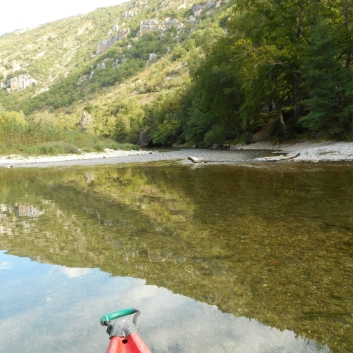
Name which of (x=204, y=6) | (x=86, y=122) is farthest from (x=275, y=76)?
(x=204, y=6)

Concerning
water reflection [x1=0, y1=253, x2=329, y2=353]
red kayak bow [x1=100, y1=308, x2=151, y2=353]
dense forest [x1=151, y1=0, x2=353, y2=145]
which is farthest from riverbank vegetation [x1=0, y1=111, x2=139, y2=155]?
red kayak bow [x1=100, y1=308, x2=151, y2=353]

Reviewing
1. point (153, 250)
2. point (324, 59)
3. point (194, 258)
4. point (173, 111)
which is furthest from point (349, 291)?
point (173, 111)

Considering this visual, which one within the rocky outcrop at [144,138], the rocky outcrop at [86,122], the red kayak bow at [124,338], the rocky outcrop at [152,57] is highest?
the rocky outcrop at [152,57]

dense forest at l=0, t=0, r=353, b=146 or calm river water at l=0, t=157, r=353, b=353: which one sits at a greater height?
dense forest at l=0, t=0, r=353, b=146

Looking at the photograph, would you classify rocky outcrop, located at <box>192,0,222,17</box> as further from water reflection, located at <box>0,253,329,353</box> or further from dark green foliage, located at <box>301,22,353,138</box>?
water reflection, located at <box>0,253,329,353</box>

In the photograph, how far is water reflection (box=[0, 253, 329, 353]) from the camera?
2.29m

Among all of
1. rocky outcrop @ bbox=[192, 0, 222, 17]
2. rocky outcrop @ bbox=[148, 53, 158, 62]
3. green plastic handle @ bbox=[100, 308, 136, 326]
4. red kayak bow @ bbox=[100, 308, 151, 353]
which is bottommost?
green plastic handle @ bbox=[100, 308, 136, 326]

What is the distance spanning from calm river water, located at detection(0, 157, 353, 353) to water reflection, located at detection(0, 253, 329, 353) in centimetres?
1

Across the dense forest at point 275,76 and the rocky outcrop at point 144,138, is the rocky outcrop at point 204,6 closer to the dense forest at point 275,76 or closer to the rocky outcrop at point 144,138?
the rocky outcrop at point 144,138

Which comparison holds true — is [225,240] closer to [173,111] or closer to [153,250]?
[153,250]

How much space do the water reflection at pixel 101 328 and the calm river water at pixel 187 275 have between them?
0.04 ft

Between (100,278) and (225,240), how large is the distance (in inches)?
75.4

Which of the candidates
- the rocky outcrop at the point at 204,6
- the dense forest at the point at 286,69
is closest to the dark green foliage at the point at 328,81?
the dense forest at the point at 286,69

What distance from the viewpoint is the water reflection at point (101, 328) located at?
2.29 meters
